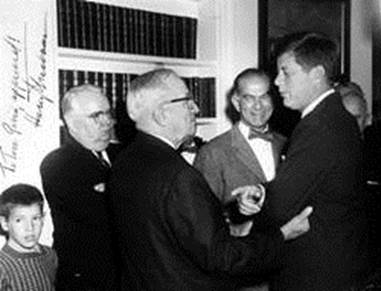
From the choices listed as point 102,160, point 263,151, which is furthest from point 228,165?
point 102,160

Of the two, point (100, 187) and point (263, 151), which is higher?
point (263, 151)

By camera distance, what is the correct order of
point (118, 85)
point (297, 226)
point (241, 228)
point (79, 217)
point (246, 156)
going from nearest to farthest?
point (297, 226), point (79, 217), point (241, 228), point (246, 156), point (118, 85)

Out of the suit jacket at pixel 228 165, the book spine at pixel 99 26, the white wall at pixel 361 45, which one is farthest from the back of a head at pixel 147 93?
the white wall at pixel 361 45

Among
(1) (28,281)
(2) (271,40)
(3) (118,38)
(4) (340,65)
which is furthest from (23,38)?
(4) (340,65)

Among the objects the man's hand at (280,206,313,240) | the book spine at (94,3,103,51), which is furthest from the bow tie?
the man's hand at (280,206,313,240)

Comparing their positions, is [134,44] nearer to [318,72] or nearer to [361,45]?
[318,72]

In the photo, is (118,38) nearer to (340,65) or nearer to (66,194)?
(66,194)

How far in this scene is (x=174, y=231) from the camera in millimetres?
2363

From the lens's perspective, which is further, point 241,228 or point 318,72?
point 241,228

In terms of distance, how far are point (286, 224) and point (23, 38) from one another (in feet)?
5.36

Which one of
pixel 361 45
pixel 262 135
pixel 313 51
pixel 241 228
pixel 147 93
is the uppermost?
pixel 361 45

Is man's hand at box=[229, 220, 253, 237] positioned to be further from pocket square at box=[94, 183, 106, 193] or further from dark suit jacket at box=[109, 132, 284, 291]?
dark suit jacket at box=[109, 132, 284, 291]

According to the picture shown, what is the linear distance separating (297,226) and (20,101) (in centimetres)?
156

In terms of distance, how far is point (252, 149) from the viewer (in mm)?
3729
